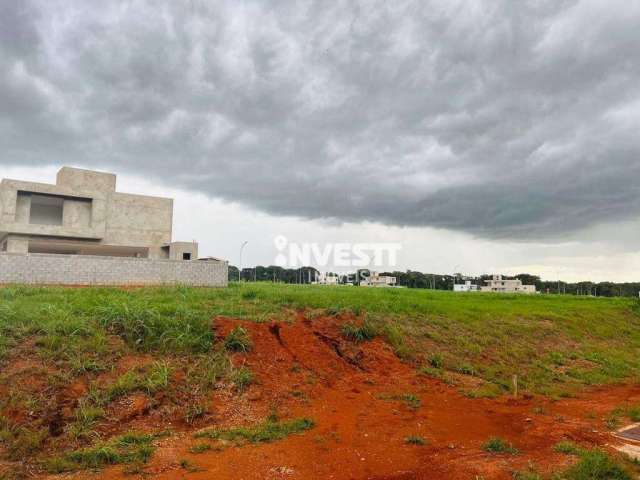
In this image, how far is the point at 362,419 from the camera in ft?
23.6

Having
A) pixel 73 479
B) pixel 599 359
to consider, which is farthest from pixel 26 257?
pixel 599 359

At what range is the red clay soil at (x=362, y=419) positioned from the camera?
5.34m

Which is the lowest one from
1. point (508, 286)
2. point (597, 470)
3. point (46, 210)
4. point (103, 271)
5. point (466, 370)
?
point (466, 370)

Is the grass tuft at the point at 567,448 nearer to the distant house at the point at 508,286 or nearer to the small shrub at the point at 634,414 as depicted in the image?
the small shrub at the point at 634,414

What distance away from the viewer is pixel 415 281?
87.9 meters

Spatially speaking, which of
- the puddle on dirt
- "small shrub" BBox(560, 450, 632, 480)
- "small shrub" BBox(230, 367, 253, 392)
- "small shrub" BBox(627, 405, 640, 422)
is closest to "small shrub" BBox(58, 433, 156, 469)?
"small shrub" BBox(230, 367, 253, 392)

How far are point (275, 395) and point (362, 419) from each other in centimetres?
166

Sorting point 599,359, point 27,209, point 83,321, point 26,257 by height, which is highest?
point 27,209

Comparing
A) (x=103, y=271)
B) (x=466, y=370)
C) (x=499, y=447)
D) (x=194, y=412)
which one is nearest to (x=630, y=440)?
(x=499, y=447)

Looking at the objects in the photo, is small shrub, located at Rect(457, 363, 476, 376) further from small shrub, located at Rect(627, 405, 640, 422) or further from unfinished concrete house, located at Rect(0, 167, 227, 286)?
unfinished concrete house, located at Rect(0, 167, 227, 286)

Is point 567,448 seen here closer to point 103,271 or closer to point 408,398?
point 408,398

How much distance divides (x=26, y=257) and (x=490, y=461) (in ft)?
60.7

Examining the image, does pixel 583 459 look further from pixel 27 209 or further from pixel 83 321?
pixel 27 209

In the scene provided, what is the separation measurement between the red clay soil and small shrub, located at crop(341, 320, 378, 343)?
19 cm
